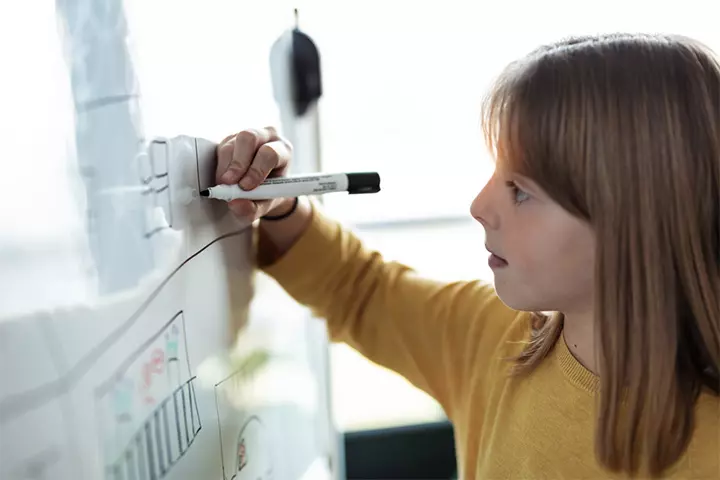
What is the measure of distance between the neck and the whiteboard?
0.81 ft

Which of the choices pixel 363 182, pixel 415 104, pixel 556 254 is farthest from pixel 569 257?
pixel 415 104

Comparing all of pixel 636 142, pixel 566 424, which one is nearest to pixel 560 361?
pixel 566 424

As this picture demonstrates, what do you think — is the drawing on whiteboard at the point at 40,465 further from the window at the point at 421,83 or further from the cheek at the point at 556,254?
the window at the point at 421,83

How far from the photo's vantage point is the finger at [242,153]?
483mm

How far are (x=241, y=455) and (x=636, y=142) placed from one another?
354mm

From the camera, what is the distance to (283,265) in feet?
1.99

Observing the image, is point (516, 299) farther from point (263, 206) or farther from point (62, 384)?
point (62, 384)

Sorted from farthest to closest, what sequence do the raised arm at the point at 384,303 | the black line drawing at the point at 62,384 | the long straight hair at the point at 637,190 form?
the raised arm at the point at 384,303
the long straight hair at the point at 637,190
the black line drawing at the point at 62,384

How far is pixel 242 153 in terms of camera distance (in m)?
0.49

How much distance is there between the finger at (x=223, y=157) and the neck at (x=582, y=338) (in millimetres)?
287

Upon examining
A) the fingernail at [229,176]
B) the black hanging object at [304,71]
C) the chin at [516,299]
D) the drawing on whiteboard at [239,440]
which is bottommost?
the drawing on whiteboard at [239,440]

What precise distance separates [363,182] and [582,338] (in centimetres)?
21

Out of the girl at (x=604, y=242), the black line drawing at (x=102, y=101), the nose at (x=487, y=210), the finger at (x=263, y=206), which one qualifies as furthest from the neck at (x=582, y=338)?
the black line drawing at (x=102, y=101)

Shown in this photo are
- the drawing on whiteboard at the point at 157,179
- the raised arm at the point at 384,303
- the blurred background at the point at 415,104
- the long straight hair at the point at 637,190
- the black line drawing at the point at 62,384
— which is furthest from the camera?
the blurred background at the point at 415,104
